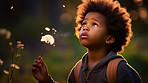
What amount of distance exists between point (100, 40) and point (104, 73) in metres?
0.33

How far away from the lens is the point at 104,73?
7.72ft

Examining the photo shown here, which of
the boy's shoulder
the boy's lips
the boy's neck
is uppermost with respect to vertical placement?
the boy's lips

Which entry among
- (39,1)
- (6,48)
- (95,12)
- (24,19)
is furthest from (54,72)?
(39,1)

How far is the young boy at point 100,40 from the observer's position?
240cm

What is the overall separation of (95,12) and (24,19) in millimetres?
6958

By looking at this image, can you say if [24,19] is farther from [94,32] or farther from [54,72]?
[94,32]

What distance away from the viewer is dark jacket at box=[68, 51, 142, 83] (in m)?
2.28

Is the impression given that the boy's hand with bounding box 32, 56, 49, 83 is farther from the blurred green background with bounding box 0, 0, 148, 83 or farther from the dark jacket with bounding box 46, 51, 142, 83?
the blurred green background with bounding box 0, 0, 148, 83

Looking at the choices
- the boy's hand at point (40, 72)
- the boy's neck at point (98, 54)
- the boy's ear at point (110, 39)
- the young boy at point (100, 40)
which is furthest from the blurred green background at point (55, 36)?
the boy's ear at point (110, 39)

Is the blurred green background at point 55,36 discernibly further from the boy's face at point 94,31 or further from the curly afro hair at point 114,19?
the curly afro hair at point 114,19

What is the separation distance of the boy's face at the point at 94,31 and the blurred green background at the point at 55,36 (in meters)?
1.48

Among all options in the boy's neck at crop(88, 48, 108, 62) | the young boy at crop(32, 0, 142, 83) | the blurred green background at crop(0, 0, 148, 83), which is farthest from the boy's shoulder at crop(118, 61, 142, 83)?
the blurred green background at crop(0, 0, 148, 83)

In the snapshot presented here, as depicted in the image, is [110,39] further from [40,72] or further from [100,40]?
[40,72]

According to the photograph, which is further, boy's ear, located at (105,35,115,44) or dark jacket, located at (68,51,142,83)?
boy's ear, located at (105,35,115,44)
